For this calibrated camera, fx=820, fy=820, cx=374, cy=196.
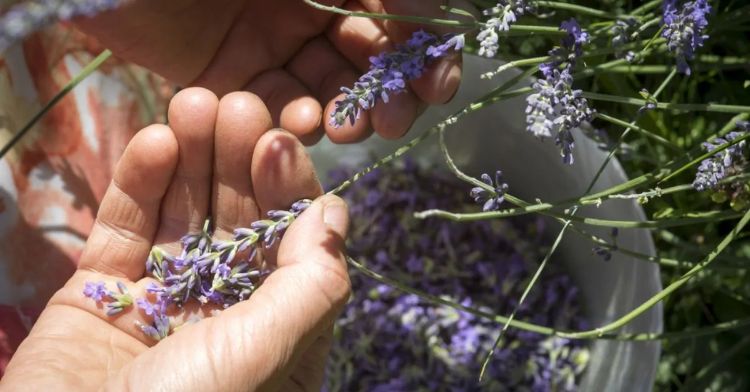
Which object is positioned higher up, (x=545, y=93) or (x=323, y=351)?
(x=545, y=93)

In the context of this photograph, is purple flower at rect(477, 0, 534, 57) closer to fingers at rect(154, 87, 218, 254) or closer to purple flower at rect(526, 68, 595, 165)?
purple flower at rect(526, 68, 595, 165)

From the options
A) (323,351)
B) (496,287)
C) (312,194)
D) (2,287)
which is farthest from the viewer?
(496,287)

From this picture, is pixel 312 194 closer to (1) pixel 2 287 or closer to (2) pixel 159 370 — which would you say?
(2) pixel 159 370

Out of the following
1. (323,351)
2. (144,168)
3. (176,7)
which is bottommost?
(323,351)

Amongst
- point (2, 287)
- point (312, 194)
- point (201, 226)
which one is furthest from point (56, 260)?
point (312, 194)

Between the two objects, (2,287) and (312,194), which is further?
(2,287)

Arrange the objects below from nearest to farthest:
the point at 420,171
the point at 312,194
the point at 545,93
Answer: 1. the point at 545,93
2. the point at 312,194
3. the point at 420,171

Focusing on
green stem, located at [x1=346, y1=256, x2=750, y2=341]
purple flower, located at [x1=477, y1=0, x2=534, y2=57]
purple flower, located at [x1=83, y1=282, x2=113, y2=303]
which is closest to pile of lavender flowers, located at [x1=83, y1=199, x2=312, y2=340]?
purple flower, located at [x1=83, y1=282, x2=113, y2=303]
